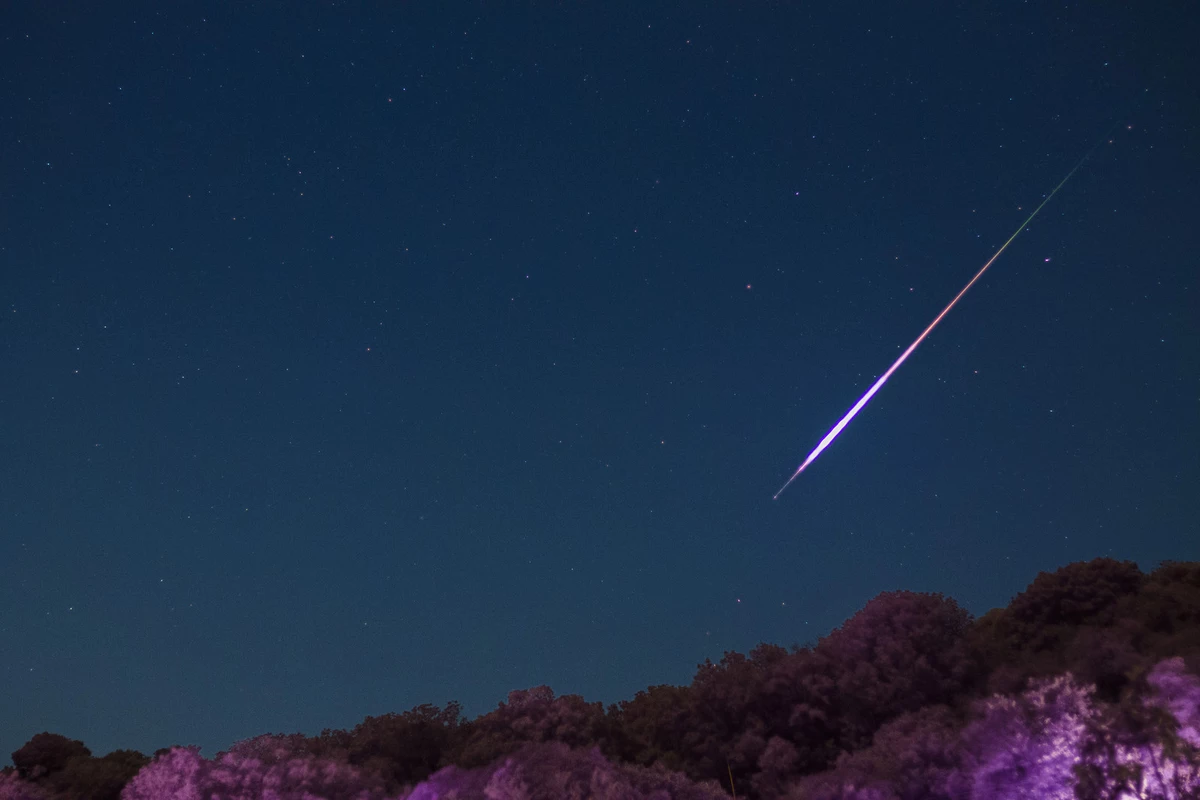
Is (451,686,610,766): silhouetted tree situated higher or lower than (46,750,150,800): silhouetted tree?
higher

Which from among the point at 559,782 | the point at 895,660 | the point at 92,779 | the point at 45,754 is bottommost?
the point at 559,782

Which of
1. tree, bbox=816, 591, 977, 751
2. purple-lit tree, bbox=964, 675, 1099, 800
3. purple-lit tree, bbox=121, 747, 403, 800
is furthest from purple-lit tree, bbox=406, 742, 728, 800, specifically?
tree, bbox=816, 591, 977, 751

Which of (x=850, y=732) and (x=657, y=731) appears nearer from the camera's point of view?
(x=850, y=732)

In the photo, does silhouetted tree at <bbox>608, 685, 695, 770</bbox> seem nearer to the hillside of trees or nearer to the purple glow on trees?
the hillside of trees

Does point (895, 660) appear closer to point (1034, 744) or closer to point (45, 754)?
point (1034, 744)

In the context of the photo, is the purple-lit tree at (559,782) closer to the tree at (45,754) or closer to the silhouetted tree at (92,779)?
the silhouetted tree at (92,779)

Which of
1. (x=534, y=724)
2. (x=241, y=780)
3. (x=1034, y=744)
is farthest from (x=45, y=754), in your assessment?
(x=1034, y=744)

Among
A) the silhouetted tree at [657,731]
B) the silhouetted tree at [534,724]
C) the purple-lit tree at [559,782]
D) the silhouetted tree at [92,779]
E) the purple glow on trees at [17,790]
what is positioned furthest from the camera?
A: the silhouetted tree at [657,731]

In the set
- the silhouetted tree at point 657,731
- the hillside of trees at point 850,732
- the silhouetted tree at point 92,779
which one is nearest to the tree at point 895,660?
the hillside of trees at point 850,732
